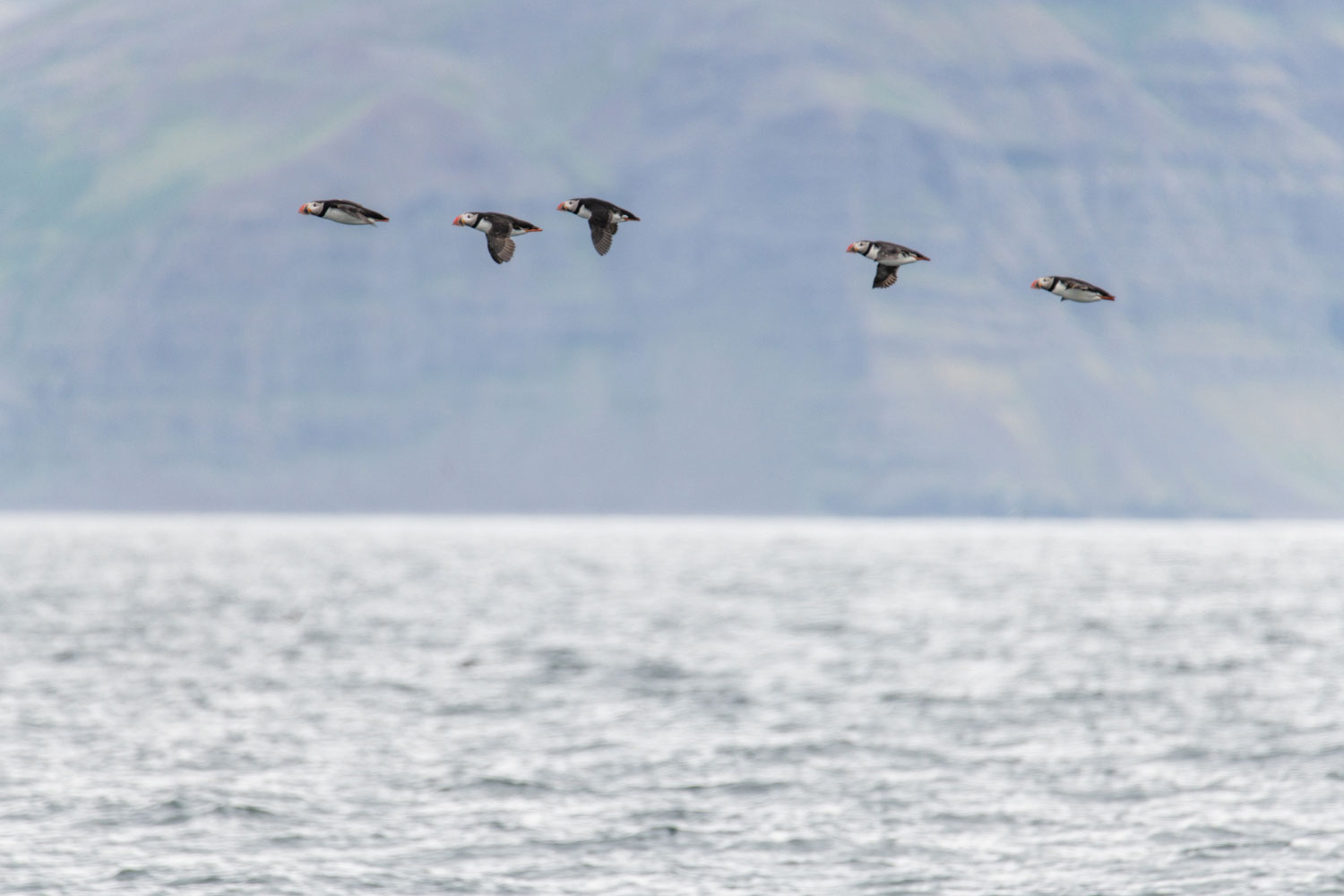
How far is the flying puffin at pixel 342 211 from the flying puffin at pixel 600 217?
5.87ft

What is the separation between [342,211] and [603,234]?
2.43 metres

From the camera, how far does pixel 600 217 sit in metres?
17.1

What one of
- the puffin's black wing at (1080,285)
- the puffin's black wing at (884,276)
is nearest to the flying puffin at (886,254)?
the puffin's black wing at (884,276)

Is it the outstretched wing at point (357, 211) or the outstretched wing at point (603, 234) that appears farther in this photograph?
the outstretched wing at point (603, 234)

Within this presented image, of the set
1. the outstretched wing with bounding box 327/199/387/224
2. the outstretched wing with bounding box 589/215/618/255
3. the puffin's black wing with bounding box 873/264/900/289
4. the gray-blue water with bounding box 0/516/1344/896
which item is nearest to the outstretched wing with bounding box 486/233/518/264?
the outstretched wing with bounding box 589/215/618/255

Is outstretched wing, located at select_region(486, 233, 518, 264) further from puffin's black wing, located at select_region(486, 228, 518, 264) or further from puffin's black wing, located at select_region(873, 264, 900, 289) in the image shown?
puffin's black wing, located at select_region(873, 264, 900, 289)

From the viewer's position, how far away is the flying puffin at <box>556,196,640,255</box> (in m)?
16.5

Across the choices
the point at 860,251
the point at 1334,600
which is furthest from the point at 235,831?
the point at 1334,600

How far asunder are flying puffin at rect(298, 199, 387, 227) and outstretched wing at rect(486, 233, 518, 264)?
3.51ft

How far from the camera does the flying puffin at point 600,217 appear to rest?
54.1 feet

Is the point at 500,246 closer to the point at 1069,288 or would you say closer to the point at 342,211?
the point at 342,211

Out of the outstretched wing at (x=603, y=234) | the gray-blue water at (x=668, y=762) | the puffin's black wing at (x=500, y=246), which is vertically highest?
the outstretched wing at (x=603, y=234)

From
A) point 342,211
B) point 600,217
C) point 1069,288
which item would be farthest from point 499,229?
point 1069,288

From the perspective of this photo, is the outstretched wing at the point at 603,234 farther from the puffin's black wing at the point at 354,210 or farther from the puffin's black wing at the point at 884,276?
the puffin's black wing at the point at 884,276
